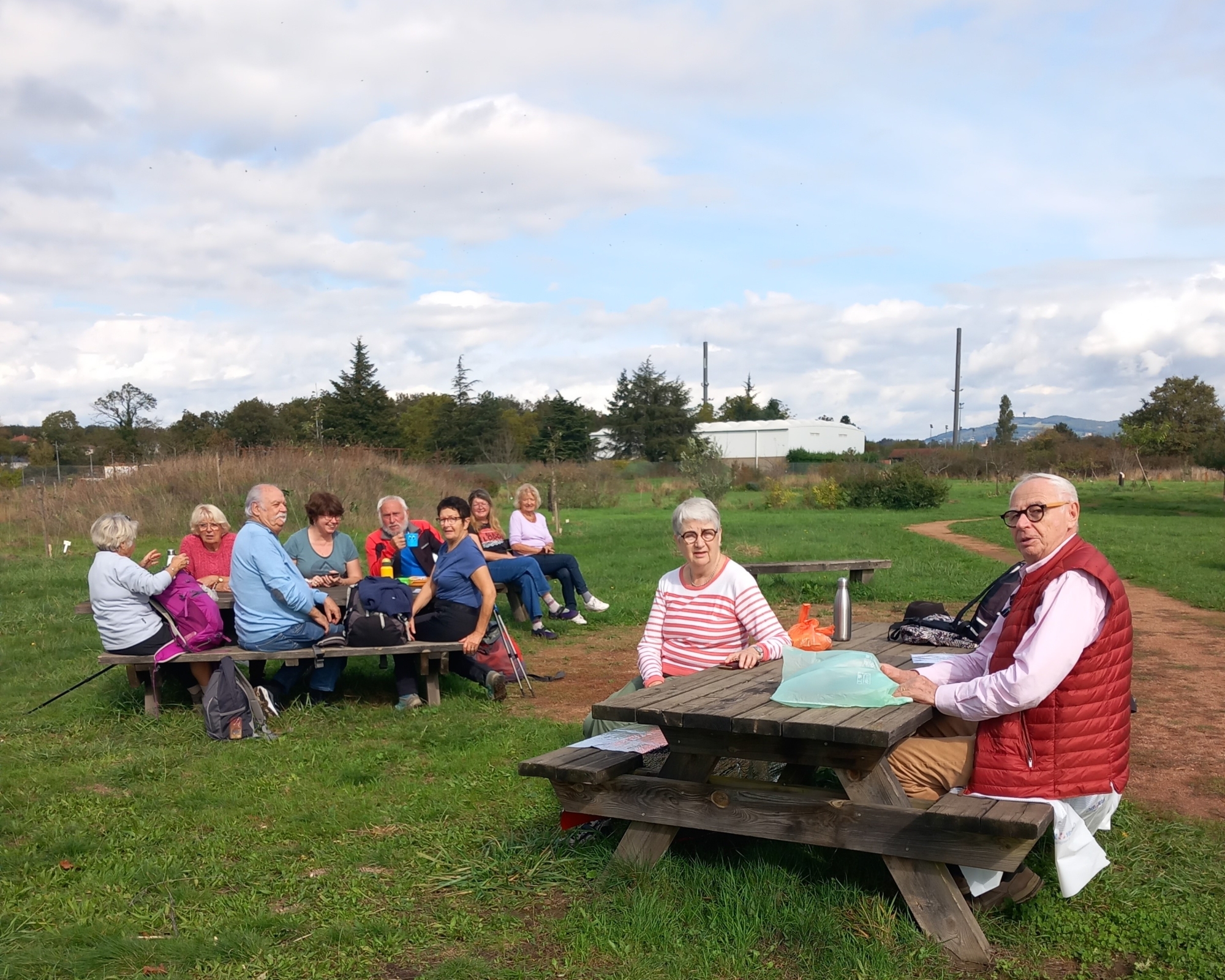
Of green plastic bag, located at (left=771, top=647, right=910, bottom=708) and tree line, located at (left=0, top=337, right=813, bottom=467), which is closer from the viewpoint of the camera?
green plastic bag, located at (left=771, top=647, right=910, bottom=708)

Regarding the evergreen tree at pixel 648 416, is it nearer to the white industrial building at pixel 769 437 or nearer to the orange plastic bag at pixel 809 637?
the white industrial building at pixel 769 437

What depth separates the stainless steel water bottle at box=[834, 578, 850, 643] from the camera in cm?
499

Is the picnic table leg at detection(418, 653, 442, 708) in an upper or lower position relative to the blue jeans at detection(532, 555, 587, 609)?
lower

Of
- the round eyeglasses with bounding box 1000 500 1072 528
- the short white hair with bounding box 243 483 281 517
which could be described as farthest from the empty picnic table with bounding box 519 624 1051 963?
the short white hair with bounding box 243 483 281 517

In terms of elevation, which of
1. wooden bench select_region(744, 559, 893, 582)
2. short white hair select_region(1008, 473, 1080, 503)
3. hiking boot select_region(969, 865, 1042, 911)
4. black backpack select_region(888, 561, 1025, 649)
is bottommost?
hiking boot select_region(969, 865, 1042, 911)

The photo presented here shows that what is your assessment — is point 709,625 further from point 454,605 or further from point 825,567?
point 825,567

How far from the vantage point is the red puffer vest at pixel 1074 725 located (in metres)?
3.18

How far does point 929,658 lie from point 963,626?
28.6 inches

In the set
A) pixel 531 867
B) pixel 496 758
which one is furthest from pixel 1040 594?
pixel 496 758

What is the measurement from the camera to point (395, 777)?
528cm

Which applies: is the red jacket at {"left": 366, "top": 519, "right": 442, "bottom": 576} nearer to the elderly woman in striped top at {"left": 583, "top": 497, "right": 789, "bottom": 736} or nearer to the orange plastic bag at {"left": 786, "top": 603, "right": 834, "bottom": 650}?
the elderly woman in striped top at {"left": 583, "top": 497, "right": 789, "bottom": 736}

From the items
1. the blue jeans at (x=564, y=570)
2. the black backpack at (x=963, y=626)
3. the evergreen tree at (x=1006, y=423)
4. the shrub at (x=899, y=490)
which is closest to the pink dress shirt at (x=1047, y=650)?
the black backpack at (x=963, y=626)

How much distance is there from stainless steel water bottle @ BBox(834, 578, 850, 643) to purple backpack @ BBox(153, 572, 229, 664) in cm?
410

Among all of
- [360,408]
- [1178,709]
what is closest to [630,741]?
[1178,709]
